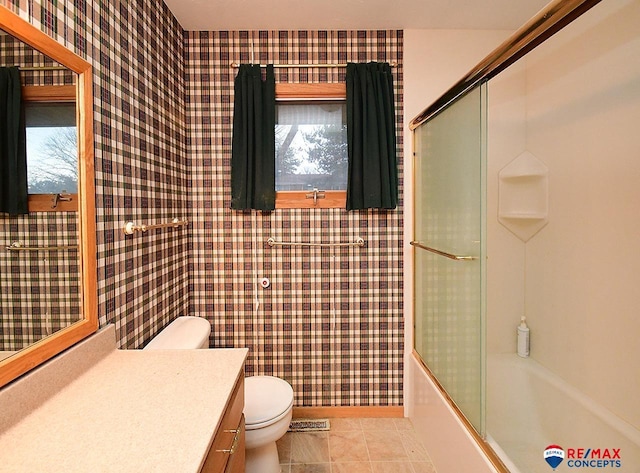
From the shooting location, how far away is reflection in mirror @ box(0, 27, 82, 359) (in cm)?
96

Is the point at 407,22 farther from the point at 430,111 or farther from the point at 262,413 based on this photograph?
the point at 262,413

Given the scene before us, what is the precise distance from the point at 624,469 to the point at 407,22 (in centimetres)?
249

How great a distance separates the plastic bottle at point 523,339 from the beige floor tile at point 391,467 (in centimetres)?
98

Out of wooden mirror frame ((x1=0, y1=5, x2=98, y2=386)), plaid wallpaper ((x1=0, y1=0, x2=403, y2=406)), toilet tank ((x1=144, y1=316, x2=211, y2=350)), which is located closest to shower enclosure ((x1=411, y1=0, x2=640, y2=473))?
plaid wallpaper ((x1=0, y1=0, x2=403, y2=406))

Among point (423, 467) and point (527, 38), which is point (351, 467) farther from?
point (527, 38)

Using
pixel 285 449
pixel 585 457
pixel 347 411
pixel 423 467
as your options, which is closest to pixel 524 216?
pixel 585 457

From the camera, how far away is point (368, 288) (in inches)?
93.3

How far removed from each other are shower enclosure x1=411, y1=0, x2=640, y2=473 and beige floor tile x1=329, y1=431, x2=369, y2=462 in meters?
0.59

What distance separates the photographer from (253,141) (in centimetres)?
226

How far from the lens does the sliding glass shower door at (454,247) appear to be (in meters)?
1.51

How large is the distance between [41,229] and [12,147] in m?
0.24

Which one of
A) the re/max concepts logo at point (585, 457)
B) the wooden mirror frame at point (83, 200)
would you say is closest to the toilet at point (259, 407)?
the wooden mirror frame at point (83, 200)

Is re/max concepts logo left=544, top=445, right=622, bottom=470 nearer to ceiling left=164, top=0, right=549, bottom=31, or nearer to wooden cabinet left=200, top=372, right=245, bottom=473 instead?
wooden cabinet left=200, top=372, right=245, bottom=473

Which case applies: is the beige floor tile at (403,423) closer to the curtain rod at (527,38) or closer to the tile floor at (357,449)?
the tile floor at (357,449)
